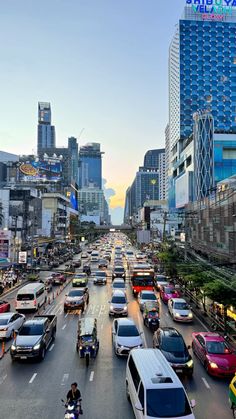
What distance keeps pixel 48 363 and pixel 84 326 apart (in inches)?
117

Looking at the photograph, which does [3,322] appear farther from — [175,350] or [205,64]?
[205,64]

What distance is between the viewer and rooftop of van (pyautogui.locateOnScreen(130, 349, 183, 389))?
11742 millimetres

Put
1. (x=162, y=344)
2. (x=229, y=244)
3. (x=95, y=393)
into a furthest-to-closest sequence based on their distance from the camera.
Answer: (x=229, y=244) < (x=162, y=344) < (x=95, y=393)

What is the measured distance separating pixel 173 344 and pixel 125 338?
3.07 m

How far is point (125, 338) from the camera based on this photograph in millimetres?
19734

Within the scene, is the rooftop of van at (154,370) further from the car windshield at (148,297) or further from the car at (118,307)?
the car windshield at (148,297)

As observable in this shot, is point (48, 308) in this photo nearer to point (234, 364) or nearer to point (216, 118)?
point (234, 364)

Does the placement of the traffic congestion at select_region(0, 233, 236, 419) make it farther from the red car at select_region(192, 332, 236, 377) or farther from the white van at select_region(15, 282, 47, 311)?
the white van at select_region(15, 282, 47, 311)

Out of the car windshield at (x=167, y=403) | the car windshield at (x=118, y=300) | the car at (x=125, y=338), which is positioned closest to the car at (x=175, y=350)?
the car at (x=125, y=338)

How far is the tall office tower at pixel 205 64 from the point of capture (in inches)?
5940

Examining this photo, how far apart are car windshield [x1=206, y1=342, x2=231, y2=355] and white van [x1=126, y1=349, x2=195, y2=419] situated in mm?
5431

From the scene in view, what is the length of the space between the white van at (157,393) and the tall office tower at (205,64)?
141 m

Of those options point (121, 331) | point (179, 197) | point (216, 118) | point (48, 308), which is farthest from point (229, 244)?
point (216, 118)

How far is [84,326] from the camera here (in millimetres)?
20922
